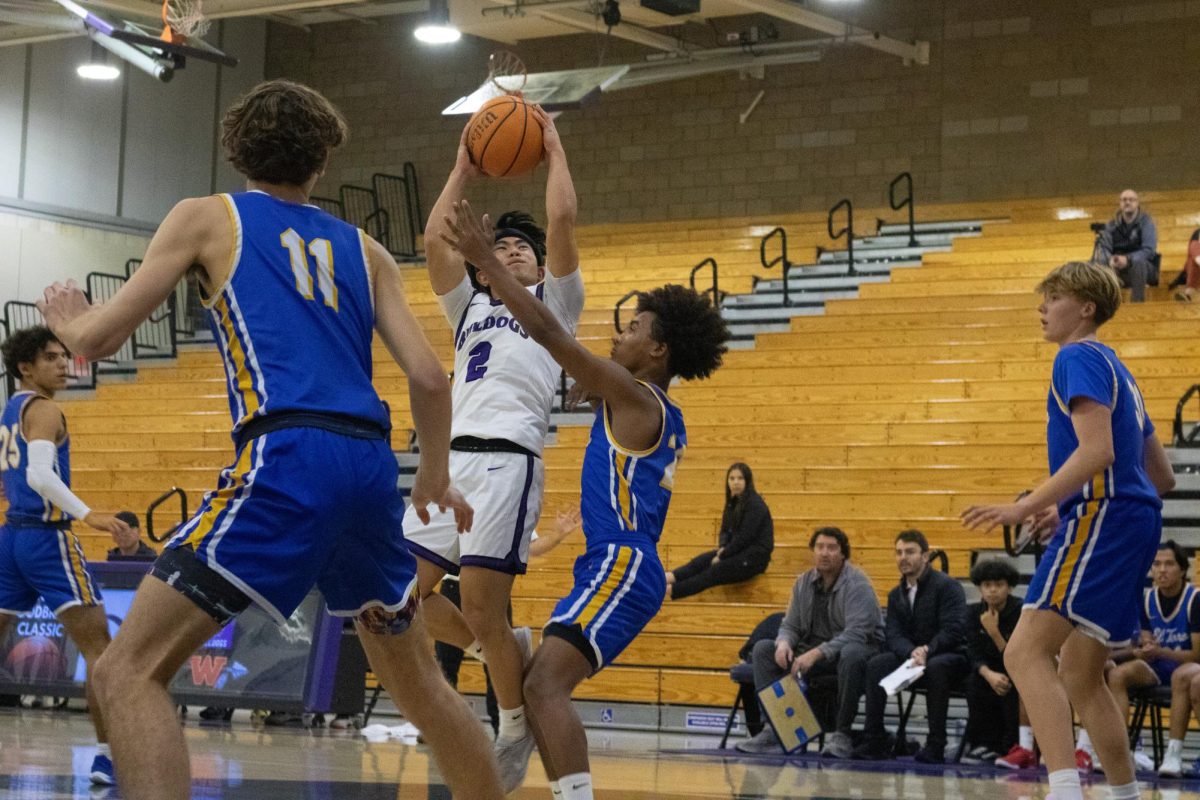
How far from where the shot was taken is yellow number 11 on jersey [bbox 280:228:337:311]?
354 centimetres

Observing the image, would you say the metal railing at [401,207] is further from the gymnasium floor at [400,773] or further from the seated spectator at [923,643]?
the seated spectator at [923,643]

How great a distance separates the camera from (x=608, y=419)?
474cm

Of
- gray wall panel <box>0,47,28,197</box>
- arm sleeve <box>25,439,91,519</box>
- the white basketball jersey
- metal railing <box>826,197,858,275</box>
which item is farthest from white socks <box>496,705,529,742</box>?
gray wall panel <box>0,47,28,197</box>

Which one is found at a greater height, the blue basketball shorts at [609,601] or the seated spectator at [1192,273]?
the seated spectator at [1192,273]

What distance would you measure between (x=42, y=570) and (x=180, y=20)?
18.9 feet

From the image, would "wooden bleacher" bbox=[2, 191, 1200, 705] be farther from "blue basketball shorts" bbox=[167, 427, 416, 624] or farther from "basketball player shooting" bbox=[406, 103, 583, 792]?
"blue basketball shorts" bbox=[167, 427, 416, 624]

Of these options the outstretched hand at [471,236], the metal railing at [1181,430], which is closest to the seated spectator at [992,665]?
the metal railing at [1181,430]

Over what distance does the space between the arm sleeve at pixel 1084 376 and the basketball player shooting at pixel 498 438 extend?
1.54 meters

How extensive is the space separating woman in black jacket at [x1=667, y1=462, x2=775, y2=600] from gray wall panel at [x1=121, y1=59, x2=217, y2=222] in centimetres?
1271

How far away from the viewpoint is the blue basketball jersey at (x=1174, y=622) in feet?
29.8

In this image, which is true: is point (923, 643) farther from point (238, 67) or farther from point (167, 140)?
point (238, 67)

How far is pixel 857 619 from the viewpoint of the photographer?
9656 mm

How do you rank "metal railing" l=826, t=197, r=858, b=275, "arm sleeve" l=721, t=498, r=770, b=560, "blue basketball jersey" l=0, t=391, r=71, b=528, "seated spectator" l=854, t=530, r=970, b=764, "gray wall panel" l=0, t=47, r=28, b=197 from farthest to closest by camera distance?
"gray wall panel" l=0, t=47, r=28, b=197
"metal railing" l=826, t=197, r=858, b=275
"arm sleeve" l=721, t=498, r=770, b=560
"seated spectator" l=854, t=530, r=970, b=764
"blue basketball jersey" l=0, t=391, r=71, b=528

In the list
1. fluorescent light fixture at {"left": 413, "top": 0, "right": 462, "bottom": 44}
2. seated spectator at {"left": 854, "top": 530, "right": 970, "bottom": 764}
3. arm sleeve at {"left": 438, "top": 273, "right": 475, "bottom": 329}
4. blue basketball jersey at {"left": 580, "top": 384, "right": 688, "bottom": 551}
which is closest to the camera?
blue basketball jersey at {"left": 580, "top": 384, "right": 688, "bottom": 551}
